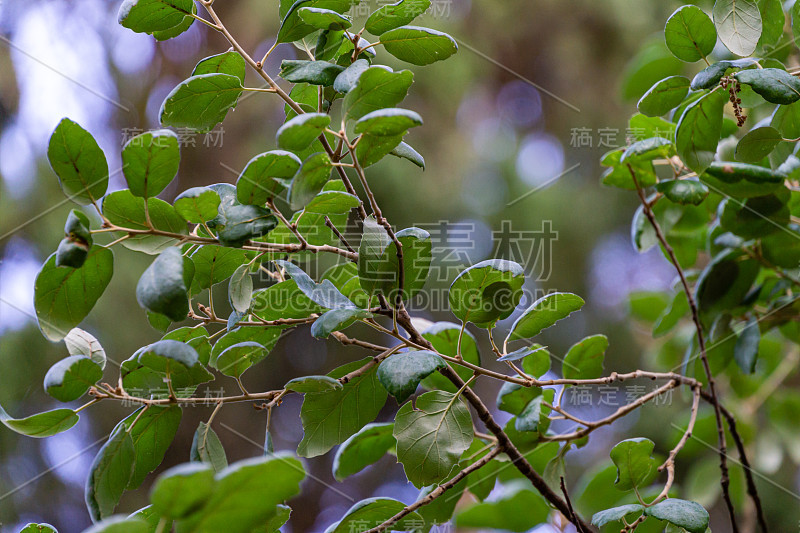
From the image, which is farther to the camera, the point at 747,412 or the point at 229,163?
the point at 229,163

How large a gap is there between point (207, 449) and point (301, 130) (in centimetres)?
27

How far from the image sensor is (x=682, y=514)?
489 millimetres

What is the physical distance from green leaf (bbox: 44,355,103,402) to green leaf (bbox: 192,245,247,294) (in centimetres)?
11

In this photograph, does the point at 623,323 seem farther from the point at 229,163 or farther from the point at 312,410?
the point at 312,410

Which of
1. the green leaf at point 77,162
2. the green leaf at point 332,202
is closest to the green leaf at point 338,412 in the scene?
the green leaf at point 332,202

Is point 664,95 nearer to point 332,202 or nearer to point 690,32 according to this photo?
point 690,32

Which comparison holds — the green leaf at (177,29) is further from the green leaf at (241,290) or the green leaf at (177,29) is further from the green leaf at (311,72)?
the green leaf at (241,290)

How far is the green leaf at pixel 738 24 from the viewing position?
56 centimetres

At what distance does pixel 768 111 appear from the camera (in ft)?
3.17

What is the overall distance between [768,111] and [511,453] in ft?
2.55

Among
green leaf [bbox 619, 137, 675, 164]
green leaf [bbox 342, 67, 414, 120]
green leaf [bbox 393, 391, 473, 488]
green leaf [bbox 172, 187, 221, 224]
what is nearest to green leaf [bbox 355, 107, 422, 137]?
green leaf [bbox 342, 67, 414, 120]

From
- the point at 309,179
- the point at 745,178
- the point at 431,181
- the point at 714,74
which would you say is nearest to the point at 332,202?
the point at 309,179

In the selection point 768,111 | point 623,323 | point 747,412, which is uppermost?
point 768,111

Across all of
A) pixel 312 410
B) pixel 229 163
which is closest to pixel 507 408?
pixel 312 410
